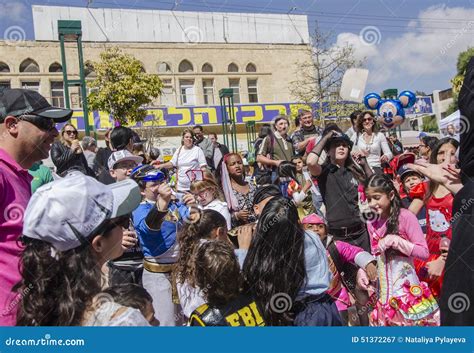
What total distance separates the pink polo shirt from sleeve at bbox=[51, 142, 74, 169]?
2385 mm

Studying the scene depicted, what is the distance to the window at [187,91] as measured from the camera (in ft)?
109

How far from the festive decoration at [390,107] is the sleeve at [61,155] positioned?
4.55m

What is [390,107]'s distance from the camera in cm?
745

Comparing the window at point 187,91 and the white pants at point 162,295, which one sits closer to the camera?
the white pants at point 162,295

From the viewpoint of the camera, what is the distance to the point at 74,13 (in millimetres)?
26359

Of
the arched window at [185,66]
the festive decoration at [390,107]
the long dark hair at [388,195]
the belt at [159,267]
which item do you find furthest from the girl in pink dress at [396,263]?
the arched window at [185,66]

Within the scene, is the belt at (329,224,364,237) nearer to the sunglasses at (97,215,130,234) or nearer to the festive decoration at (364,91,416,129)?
the sunglasses at (97,215,130,234)

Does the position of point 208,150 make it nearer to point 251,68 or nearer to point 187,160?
point 187,160

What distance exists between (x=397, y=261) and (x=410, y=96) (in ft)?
19.0

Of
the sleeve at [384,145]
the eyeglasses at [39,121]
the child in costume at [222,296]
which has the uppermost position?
the eyeglasses at [39,121]

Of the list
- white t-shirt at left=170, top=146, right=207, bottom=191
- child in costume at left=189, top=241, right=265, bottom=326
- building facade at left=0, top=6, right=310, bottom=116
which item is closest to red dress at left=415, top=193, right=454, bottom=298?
child in costume at left=189, top=241, right=265, bottom=326

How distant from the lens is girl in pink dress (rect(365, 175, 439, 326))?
130 inches

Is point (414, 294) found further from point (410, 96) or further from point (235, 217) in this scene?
point (410, 96)

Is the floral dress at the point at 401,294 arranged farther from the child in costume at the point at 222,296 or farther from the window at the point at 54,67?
the window at the point at 54,67
